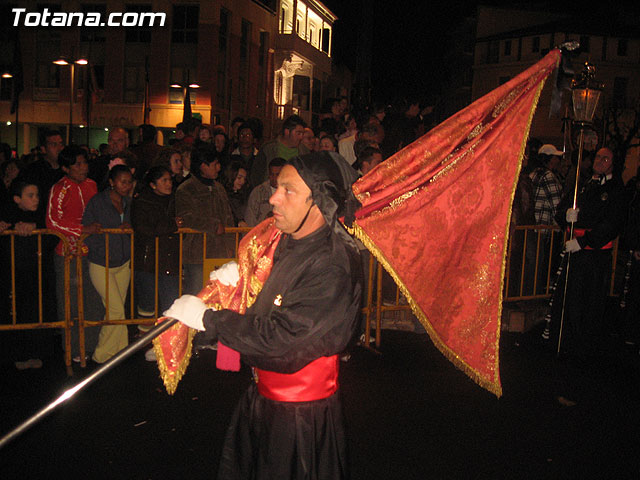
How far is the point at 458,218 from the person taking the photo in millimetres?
2893

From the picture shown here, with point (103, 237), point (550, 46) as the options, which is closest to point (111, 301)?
point (103, 237)

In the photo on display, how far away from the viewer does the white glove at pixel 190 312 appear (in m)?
2.57

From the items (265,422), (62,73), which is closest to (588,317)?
(265,422)

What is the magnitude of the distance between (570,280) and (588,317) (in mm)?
444

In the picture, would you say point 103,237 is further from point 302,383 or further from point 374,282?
point 302,383

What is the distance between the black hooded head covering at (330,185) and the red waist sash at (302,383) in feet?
1.85

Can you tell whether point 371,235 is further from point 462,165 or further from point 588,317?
point 588,317

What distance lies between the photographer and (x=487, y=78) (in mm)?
52281

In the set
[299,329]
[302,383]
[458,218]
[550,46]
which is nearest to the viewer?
[299,329]

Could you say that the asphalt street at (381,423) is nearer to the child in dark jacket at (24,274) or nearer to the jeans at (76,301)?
the child in dark jacket at (24,274)

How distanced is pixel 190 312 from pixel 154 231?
11.3ft

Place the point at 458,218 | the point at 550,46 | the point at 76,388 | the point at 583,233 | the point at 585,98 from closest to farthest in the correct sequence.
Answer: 1. the point at 76,388
2. the point at 458,218
3. the point at 585,98
4. the point at 583,233
5. the point at 550,46

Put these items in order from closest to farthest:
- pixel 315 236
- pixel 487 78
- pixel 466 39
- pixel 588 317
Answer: pixel 315 236 < pixel 588 317 < pixel 487 78 < pixel 466 39

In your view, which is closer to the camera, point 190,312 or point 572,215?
point 190,312
